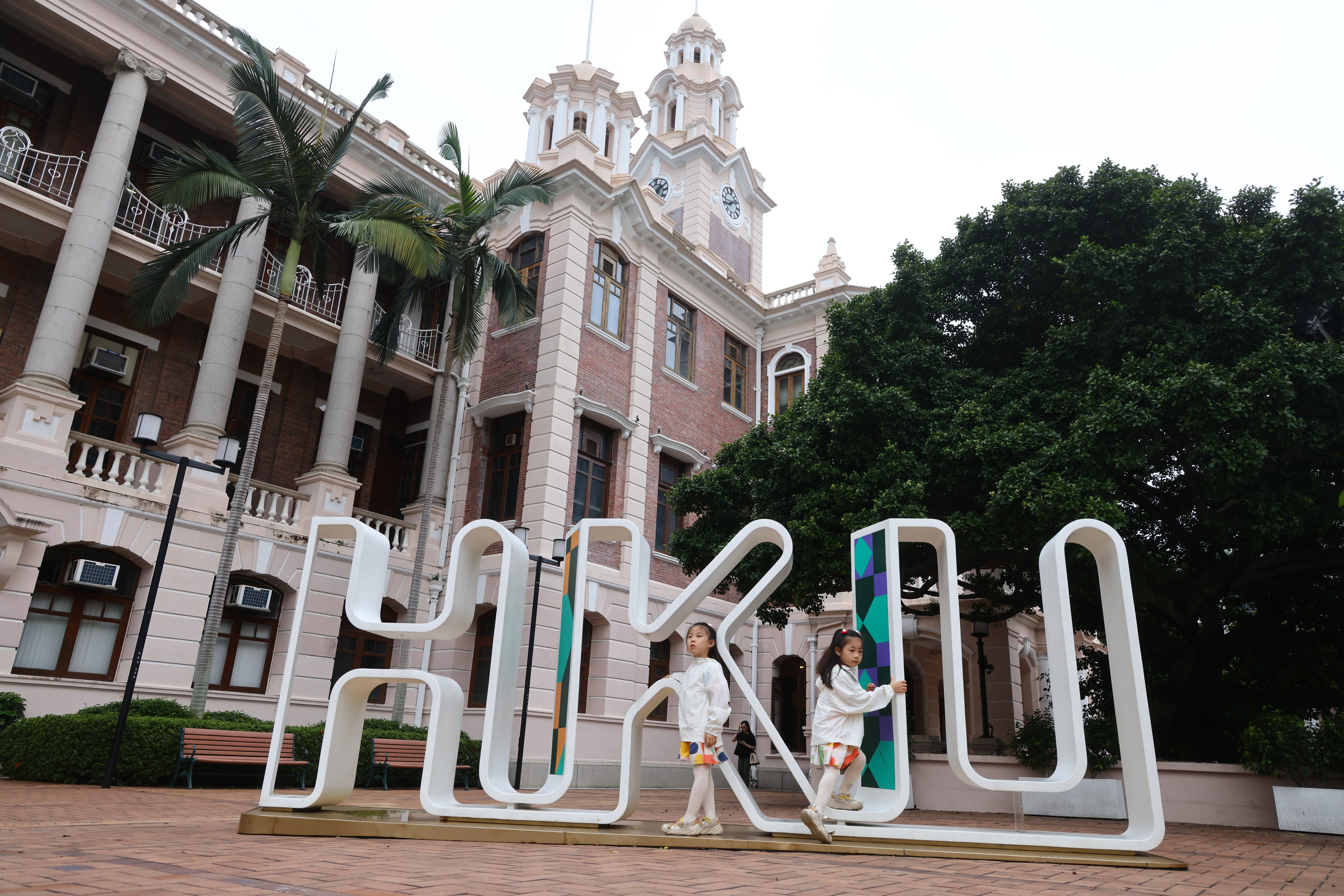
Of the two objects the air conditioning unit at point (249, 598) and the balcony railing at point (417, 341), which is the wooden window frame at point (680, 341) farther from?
the air conditioning unit at point (249, 598)

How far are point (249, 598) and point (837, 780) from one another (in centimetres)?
1256

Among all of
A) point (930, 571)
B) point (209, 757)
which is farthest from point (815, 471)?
point (209, 757)

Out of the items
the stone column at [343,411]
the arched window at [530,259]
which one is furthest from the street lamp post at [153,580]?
the arched window at [530,259]

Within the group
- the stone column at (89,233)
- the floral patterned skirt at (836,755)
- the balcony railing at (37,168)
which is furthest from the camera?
the balcony railing at (37,168)

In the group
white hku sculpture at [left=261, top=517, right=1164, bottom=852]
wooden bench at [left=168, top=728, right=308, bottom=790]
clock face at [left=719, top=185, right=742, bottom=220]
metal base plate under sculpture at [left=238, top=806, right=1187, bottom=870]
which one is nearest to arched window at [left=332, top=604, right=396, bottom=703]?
wooden bench at [left=168, top=728, right=308, bottom=790]

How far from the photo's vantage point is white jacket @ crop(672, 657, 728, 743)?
656 centimetres

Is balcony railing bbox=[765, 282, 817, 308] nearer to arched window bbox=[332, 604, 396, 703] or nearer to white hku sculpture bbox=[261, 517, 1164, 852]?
arched window bbox=[332, 604, 396, 703]

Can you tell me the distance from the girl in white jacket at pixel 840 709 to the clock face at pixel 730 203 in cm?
2320

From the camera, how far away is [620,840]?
6.15 m

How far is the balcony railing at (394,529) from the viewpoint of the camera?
696 inches

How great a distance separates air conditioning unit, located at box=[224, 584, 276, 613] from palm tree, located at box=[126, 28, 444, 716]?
1166 millimetres

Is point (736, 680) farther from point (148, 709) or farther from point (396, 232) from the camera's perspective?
point (396, 232)

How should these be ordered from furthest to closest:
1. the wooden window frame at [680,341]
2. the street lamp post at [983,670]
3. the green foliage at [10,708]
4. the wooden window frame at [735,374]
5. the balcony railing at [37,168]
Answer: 1. the wooden window frame at [735,374]
2. the wooden window frame at [680,341]
3. the street lamp post at [983,670]
4. the balcony railing at [37,168]
5. the green foliage at [10,708]

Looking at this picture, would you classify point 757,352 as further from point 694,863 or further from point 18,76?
point 694,863
